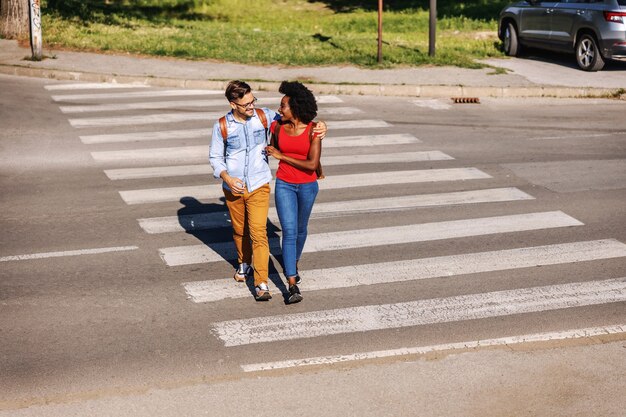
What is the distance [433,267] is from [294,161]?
6.33ft

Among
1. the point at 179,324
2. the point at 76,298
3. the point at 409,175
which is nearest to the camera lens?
the point at 179,324

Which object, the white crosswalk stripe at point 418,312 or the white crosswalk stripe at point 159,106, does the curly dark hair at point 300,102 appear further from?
the white crosswalk stripe at point 159,106

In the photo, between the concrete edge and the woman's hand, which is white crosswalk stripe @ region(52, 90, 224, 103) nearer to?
the concrete edge

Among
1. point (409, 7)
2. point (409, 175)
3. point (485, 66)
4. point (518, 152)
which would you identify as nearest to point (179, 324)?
point (409, 175)

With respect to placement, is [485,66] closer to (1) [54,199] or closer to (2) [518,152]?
(2) [518,152]

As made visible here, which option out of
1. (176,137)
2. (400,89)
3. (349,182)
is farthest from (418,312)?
(400,89)

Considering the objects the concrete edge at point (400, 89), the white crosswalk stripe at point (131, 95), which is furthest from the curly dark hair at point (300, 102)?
the concrete edge at point (400, 89)

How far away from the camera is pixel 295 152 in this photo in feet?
27.3

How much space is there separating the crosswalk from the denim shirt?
1041mm

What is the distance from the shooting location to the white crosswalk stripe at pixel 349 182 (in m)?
11.8

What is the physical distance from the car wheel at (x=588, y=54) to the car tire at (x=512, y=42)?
83.0 inches

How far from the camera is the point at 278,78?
19578mm

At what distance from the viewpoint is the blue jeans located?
840 cm

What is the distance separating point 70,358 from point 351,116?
9852mm
